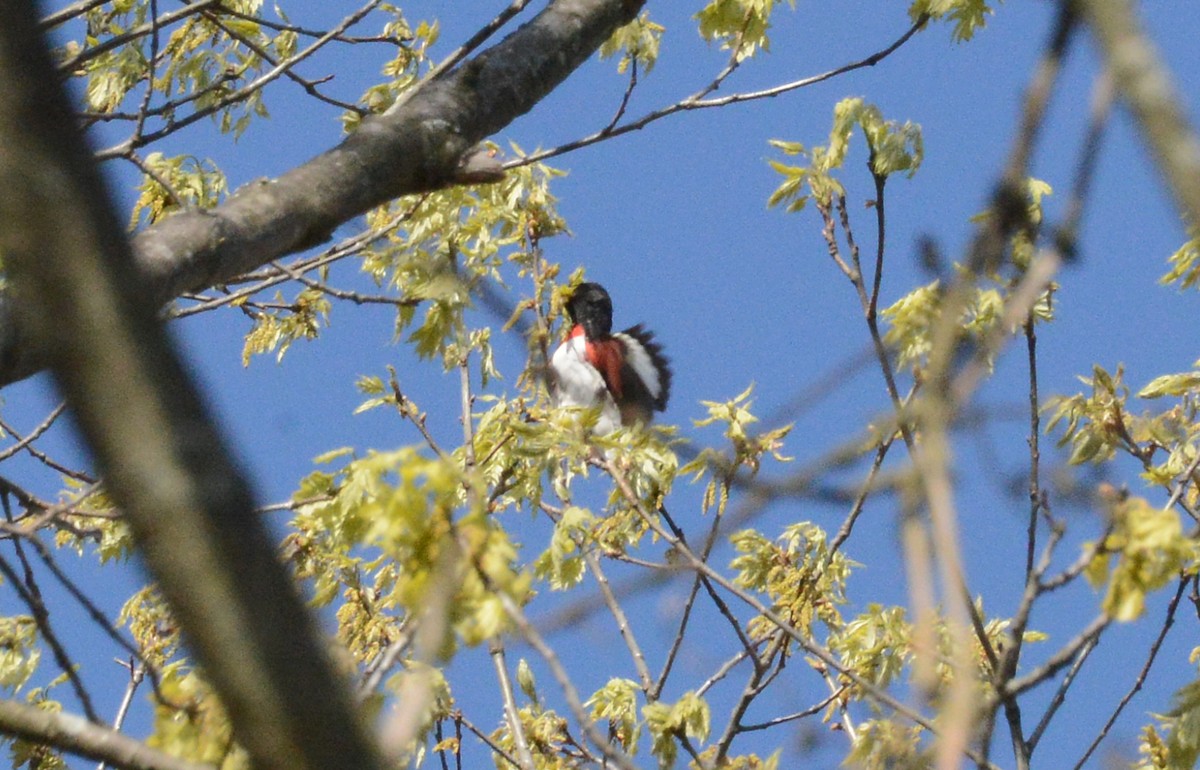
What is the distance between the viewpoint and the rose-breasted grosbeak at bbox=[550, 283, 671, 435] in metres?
8.43

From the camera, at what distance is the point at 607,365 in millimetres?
8750

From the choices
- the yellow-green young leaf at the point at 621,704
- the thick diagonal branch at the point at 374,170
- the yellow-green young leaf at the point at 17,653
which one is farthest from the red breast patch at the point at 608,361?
the thick diagonal branch at the point at 374,170

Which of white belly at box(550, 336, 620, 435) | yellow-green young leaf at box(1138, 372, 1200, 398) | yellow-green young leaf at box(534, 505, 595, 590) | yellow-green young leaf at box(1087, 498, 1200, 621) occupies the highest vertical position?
white belly at box(550, 336, 620, 435)

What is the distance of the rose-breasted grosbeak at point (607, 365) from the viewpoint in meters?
8.43

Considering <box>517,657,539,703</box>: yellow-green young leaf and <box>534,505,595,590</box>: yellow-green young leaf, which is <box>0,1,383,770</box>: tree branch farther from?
<box>517,657,539,703</box>: yellow-green young leaf

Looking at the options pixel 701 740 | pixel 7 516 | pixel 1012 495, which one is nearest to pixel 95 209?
pixel 1012 495

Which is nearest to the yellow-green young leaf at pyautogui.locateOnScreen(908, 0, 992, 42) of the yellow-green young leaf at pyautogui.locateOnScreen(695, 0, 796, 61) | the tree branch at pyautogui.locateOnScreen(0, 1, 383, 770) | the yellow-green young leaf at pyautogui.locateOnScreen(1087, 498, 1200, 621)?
the yellow-green young leaf at pyautogui.locateOnScreen(695, 0, 796, 61)

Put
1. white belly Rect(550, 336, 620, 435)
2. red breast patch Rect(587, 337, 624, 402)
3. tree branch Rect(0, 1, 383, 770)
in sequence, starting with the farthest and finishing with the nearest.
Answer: red breast patch Rect(587, 337, 624, 402) < white belly Rect(550, 336, 620, 435) < tree branch Rect(0, 1, 383, 770)

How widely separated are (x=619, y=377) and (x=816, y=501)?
22.7ft

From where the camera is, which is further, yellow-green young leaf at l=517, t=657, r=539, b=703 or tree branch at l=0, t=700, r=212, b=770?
yellow-green young leaf at l=517, t=657, r=539, b=703

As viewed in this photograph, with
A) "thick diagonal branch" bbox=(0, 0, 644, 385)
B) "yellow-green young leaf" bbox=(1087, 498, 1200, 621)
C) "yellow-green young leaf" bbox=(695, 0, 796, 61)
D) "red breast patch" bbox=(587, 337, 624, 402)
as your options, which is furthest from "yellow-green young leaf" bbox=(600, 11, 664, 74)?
"red breast patch" bbox=(587, 337, 624, 402)

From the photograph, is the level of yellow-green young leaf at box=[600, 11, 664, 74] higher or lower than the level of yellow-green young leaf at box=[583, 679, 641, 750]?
higher

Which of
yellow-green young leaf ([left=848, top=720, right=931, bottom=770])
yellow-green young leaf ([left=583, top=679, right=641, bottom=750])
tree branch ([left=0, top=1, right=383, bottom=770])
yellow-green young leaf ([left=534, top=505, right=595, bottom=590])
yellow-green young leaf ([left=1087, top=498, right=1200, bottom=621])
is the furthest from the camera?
yellow-green young leaf ([left=583, top=679, right=641, bottom=750])

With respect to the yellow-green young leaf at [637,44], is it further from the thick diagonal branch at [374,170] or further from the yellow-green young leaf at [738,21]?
the thick diagonal branch at [374,170]
